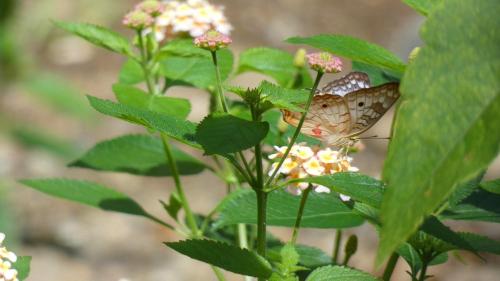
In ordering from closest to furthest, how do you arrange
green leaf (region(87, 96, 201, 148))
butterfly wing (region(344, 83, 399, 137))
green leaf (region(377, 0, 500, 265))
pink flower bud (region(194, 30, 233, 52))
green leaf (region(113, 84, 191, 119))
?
green leaf (region(377, 0, 500, 265))
green leaf (region(87, 96, 201, 148))
pink flower bud (region(194, 30, 233, 52))
butterfly wing (region(344, 83, 399, 137))
green leaf (region(113, 84, 191, 119))

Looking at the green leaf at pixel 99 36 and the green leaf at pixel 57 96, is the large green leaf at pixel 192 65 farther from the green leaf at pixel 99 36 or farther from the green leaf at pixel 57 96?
the green leaf at pixel 57 96

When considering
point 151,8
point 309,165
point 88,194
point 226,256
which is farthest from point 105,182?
point 226,256

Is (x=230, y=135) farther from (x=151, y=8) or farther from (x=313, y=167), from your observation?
(x=151, y=8)

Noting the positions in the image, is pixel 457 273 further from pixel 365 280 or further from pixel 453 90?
pixel 453 90

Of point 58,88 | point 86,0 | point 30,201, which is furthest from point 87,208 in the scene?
point 58,88

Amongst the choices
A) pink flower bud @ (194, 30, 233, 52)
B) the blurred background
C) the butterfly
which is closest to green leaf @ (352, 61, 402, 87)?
the butterfly

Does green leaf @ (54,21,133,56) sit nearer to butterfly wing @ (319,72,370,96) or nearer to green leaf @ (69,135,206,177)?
green leaf @ (69,135,206,177)
